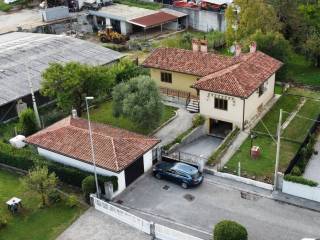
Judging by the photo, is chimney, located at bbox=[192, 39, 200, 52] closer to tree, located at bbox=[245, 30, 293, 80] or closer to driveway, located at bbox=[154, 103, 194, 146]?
tree, located at bbox=[245, 30, 293, 80]

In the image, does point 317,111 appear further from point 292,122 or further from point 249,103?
point 249,103

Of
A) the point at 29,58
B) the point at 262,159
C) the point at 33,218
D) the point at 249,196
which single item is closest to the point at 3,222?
the point at 33,218

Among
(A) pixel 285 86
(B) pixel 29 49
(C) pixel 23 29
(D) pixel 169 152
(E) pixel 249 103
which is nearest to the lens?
(D) pixel 169 152

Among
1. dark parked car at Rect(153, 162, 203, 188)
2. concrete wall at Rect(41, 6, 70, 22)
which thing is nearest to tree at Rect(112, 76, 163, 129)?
dark parked car at Rect(153, 162, 203, 188)

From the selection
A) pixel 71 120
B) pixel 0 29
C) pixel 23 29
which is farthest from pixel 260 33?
pixel 0 29

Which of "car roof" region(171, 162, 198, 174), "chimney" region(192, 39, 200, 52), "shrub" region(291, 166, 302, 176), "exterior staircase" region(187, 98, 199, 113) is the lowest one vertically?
"shrub" region(291, 166, 302, 176)

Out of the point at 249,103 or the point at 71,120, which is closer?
the point at 71,120
